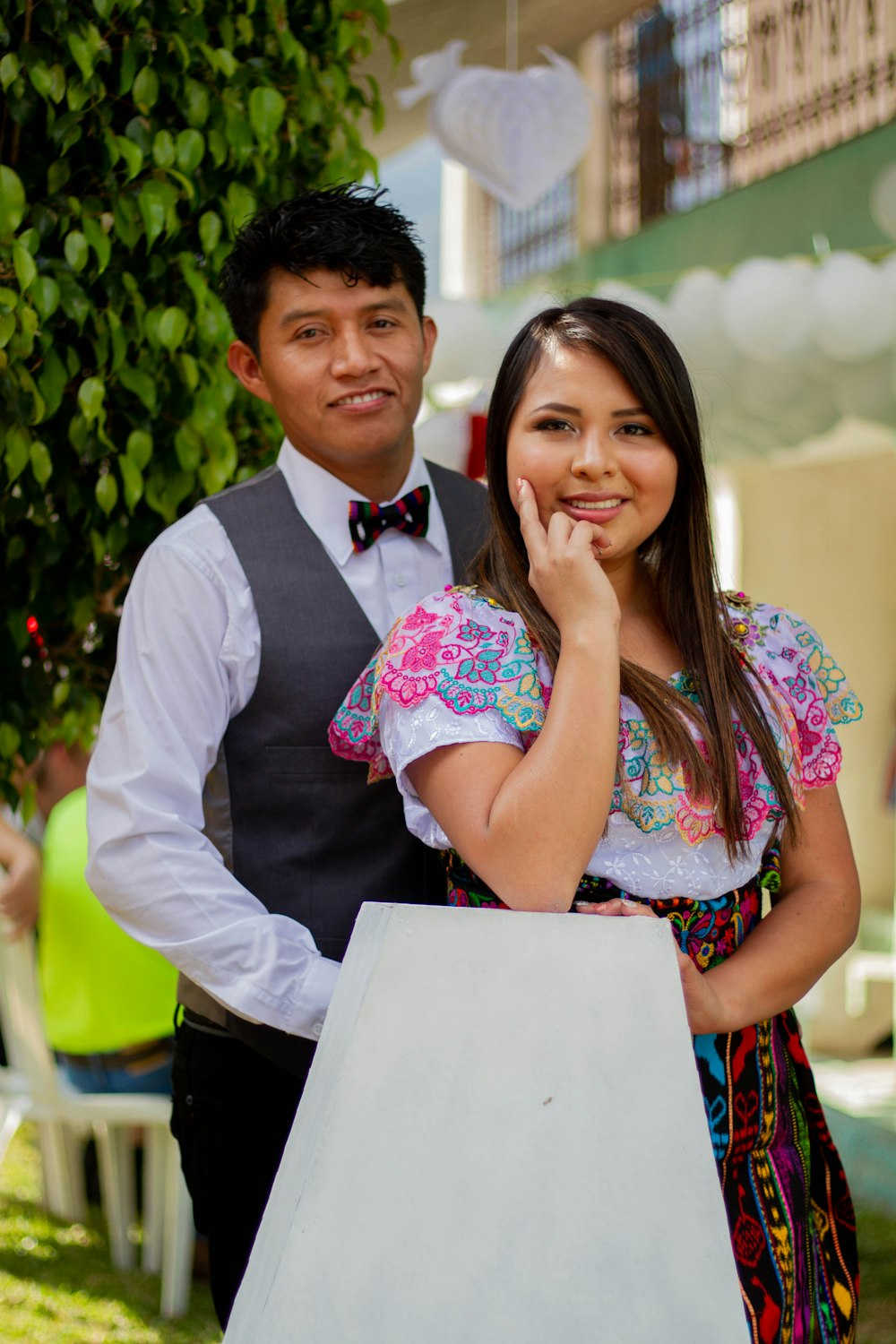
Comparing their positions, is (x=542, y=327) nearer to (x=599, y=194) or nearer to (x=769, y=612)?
(x=769, y=612)

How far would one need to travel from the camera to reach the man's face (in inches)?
65.9

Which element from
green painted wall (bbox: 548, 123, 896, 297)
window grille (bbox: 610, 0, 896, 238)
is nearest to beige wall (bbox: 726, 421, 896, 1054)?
green painted wall (bbox: 548, 123, 896, 297)

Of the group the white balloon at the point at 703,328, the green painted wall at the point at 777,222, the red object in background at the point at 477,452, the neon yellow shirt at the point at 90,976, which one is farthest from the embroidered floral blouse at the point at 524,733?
the green painted wall at the point at 777,222

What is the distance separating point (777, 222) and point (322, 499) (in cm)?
437

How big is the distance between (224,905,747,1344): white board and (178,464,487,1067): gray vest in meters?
0.58

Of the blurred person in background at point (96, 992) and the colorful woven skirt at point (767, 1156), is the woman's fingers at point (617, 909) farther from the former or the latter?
the blurred person in background at point (96, 992)

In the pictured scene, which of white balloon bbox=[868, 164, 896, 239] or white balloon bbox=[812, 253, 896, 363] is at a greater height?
white balloon bbox=[868, 164, 896, 239]

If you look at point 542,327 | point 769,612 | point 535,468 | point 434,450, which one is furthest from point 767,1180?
point 434,450

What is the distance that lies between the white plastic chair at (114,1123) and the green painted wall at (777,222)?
270cm

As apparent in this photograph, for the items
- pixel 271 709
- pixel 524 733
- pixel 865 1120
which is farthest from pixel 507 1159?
pixel 865 1120

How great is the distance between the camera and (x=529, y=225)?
8.66 meters

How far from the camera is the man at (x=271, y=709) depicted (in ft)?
4.94

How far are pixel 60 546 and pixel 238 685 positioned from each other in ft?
1.61

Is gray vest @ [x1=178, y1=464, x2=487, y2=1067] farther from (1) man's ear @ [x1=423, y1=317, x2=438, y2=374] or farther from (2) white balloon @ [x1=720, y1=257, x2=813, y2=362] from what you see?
(2) white balloon @ [x1=720, y1=257, x2=813, y2=362]
